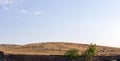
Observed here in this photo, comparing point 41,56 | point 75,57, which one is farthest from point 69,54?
point 41,56

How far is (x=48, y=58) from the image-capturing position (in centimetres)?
6006

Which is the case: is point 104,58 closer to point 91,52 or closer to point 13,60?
point 91,52

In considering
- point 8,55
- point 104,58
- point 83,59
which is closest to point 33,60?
point 8,55

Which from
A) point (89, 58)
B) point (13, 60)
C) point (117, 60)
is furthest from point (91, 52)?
point (13, 60)

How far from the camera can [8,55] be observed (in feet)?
203

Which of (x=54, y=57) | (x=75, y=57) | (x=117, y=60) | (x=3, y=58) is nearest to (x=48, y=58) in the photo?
(x=54, y=57)

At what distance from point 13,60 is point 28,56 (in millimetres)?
3204

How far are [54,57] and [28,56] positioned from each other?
5359 mm

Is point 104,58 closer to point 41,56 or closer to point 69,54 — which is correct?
point 69,54

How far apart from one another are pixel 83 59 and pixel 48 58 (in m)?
7.02

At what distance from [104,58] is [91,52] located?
10.1 ft

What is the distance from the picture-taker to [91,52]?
59.6 m

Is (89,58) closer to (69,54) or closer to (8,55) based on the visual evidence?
(69,54)

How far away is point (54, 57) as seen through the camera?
5994cm
